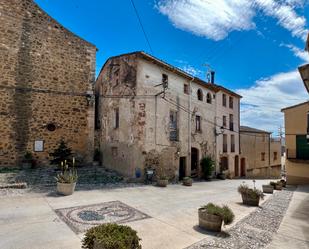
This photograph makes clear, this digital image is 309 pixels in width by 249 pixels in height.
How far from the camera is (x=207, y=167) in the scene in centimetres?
1712

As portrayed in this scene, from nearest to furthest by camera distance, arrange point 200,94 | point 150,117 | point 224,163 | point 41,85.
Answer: point 150,117 → point 41,85 → point 200,94 → point 224,163

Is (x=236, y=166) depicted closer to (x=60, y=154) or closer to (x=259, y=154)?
(x=259, y=154)

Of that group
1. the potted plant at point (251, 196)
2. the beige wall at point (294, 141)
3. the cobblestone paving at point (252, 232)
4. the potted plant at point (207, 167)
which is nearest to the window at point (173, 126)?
the potted plant at point (207, 167)

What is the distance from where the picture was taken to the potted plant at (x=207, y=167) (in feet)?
56.0

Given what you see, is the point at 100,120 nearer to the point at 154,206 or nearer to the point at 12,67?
the point at 12,67

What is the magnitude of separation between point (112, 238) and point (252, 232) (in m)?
4.08

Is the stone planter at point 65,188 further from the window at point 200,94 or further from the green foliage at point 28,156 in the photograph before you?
the window at point 200,94

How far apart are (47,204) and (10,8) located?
11432 mm

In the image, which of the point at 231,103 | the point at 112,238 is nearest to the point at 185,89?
the point at 231,103

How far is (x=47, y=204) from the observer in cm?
706

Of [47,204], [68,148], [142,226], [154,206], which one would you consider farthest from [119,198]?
[68,148]

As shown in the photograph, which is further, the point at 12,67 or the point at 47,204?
the point at 12,67

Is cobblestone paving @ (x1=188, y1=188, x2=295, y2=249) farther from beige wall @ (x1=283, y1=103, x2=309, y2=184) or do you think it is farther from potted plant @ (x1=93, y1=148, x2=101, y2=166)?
potted plant @ (x1=93, y1=148, x2=101, y2=166)

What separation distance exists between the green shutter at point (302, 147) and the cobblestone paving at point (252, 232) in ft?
32.4
